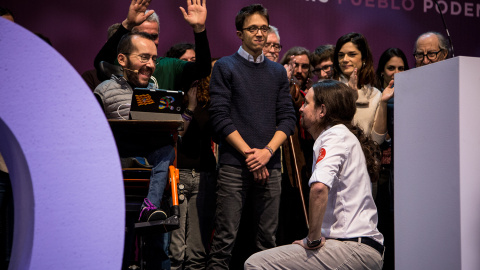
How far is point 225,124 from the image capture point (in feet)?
12.1

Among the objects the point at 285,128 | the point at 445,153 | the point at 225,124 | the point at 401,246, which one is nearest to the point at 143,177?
the point at 225,124

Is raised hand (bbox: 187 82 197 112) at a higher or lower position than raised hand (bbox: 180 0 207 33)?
lower

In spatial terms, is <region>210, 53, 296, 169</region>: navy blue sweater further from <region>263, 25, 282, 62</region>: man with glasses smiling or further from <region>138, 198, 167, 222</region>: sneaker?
<region>138, 198, 167, 222</region>: sneaker

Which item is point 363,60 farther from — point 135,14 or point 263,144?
point 135,14

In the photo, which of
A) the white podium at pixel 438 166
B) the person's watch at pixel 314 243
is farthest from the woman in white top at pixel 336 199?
the white podium at pixel 438 166

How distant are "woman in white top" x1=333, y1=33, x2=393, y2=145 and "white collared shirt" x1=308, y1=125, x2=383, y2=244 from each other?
1.42 m

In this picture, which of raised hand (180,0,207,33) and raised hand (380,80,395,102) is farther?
raised hand (380,80,395,102)

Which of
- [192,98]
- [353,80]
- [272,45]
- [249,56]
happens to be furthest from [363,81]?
[192,98]

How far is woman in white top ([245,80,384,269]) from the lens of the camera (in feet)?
8.30

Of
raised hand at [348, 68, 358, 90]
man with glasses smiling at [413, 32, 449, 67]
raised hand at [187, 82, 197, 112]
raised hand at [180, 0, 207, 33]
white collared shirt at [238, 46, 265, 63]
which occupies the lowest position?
raised hand at [187, 82, 197, 112]

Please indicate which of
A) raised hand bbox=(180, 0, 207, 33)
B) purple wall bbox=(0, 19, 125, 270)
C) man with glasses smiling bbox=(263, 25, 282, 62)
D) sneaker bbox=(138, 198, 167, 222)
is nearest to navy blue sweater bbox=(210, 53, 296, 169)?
raised hand bbox=(180, 0, 207, 33)

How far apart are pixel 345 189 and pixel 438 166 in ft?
1.98

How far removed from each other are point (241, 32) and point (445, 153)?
7.44ft

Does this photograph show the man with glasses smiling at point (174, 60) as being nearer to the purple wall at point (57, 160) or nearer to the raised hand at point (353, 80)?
the raised hand at point (353, 80)
